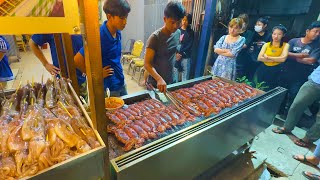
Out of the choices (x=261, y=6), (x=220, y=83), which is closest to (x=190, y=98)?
(x=220, y=83)

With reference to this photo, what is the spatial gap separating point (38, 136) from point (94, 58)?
0.62 meters

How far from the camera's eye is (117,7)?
2.07m

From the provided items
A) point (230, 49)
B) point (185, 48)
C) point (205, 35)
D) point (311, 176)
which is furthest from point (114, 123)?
point (205, 35)

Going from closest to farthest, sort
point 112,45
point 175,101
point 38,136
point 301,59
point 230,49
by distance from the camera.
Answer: point 38,136, point 175,101, point 112,45, point 301,59, point 230,49

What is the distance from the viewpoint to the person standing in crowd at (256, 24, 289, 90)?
164 inches

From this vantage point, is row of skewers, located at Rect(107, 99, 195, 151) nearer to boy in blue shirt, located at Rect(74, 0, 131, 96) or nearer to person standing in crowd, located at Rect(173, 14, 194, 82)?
boy in blue shirt, located at Rect(74, 0, 131, 96)

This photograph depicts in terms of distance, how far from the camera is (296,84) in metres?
4.37

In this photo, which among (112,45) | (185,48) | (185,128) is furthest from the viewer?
(185,48)

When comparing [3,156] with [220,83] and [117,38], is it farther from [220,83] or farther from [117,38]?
[220,83]

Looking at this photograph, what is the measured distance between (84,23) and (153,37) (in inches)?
74.8

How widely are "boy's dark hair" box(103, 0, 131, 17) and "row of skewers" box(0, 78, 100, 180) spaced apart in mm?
1236

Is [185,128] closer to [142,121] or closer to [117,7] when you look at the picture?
[142,121]

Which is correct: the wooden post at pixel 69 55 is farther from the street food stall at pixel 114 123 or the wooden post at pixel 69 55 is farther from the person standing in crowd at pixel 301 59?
the person standing in crowd at pixel 301 59

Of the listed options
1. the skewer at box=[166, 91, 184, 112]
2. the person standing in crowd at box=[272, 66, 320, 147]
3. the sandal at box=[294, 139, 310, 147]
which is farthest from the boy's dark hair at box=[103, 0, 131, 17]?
the sandal at box=[294, 139, 310, 147]
